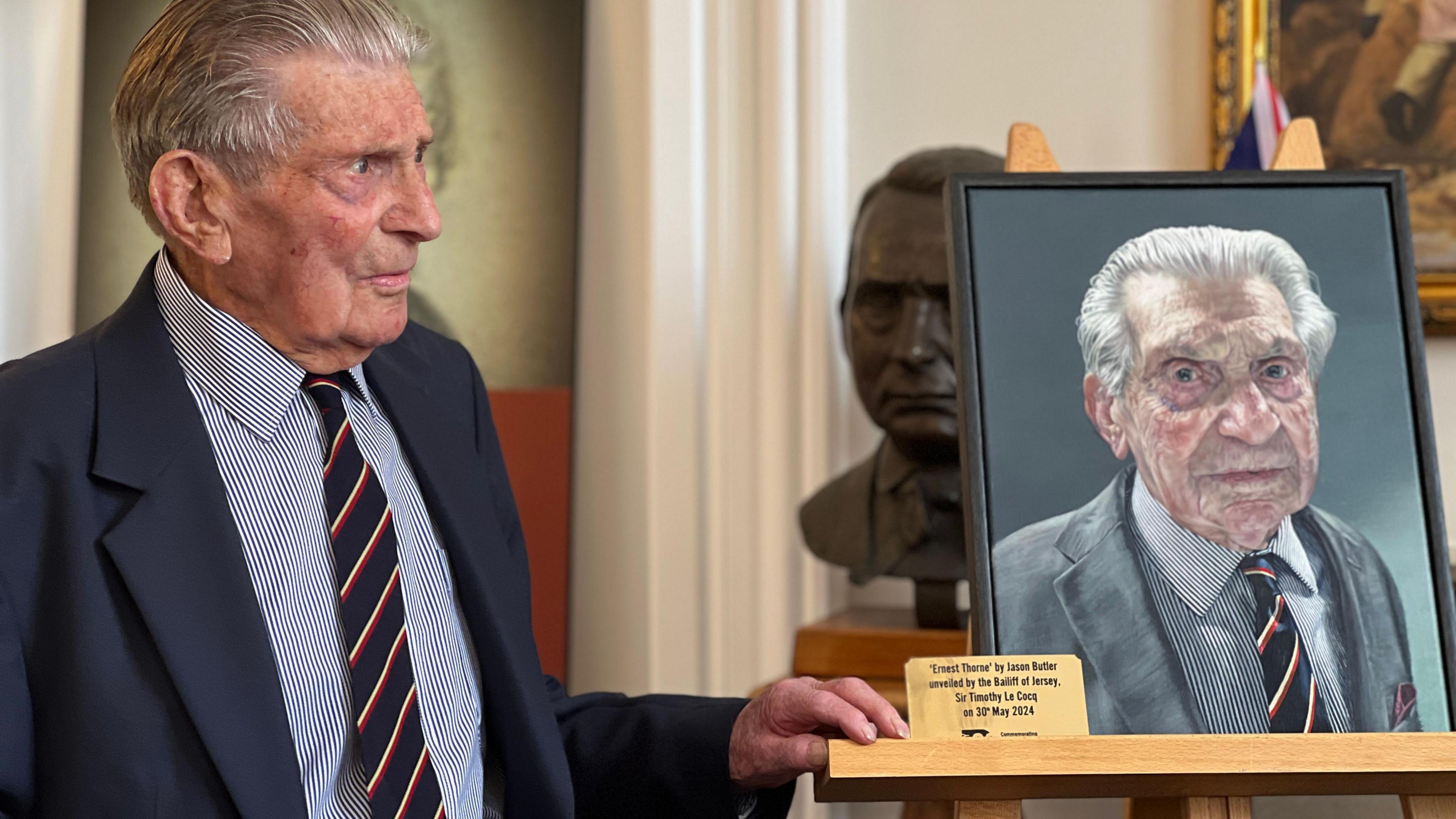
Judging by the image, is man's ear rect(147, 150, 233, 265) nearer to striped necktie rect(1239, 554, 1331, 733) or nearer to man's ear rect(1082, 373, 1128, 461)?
man's ear rect(1082, 373, 1128, 461)

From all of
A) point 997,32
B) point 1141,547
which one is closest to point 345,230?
point 1141,547

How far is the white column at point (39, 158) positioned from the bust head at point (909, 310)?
4.98 ft

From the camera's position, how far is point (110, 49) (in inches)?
104

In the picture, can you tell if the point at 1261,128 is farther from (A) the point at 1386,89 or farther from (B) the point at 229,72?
(B) the point at 229,72

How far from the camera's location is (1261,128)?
2.48 metres

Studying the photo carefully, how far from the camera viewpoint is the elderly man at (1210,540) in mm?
1378

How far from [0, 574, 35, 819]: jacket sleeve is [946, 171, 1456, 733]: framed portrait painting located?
923 millimetres

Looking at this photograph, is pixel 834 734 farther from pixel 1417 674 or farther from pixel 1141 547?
pixel 1417 674

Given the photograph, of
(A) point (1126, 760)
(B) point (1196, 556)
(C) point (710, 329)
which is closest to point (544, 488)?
(C) point (710, 329)

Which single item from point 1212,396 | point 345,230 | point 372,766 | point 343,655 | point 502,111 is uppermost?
point 502,111

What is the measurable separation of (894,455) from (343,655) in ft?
4.38

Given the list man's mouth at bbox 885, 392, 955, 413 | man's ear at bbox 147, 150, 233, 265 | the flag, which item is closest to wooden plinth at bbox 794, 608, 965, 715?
man's mouth at bbox 885, 392, 955, 413

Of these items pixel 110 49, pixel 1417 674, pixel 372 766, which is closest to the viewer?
pixel 372 766

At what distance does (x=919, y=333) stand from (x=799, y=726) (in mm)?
1051
